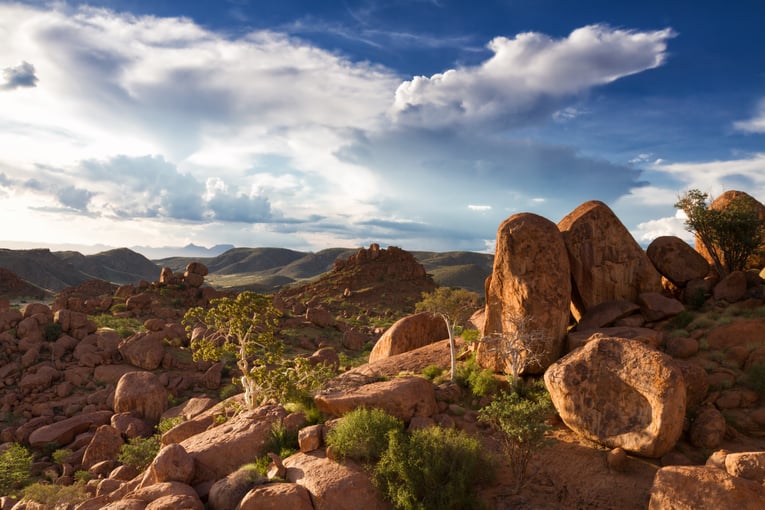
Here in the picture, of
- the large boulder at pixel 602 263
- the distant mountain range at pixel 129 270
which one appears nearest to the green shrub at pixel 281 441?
the large boulder at pixel 602 263

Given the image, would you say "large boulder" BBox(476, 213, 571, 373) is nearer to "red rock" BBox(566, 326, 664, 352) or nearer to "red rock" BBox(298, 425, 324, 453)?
"red rock" BBox(566, 326, 664, 352)

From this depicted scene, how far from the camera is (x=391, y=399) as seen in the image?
16250 mm

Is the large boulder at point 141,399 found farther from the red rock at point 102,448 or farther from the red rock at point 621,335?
the red rock at point 621,335

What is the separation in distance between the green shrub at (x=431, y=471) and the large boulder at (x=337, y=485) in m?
0.41

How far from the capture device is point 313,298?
68.9 meters

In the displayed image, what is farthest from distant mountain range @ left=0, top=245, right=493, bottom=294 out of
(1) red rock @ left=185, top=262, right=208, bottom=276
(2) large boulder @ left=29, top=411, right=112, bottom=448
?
(2) large boulder @ left=29, top=411, right=112, bottom=448

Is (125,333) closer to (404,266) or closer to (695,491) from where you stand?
(695,491)

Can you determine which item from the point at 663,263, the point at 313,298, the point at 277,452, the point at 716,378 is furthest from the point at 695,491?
the point at 313,298

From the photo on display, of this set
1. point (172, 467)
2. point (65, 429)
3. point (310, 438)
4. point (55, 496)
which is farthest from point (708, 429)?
point (65, 429)

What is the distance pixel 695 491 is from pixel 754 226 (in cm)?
2017

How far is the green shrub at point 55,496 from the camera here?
15.2m

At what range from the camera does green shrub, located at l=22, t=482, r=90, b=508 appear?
597 inches

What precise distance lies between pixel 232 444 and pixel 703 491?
13734mm

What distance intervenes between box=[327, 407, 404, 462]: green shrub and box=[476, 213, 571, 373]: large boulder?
628cm
